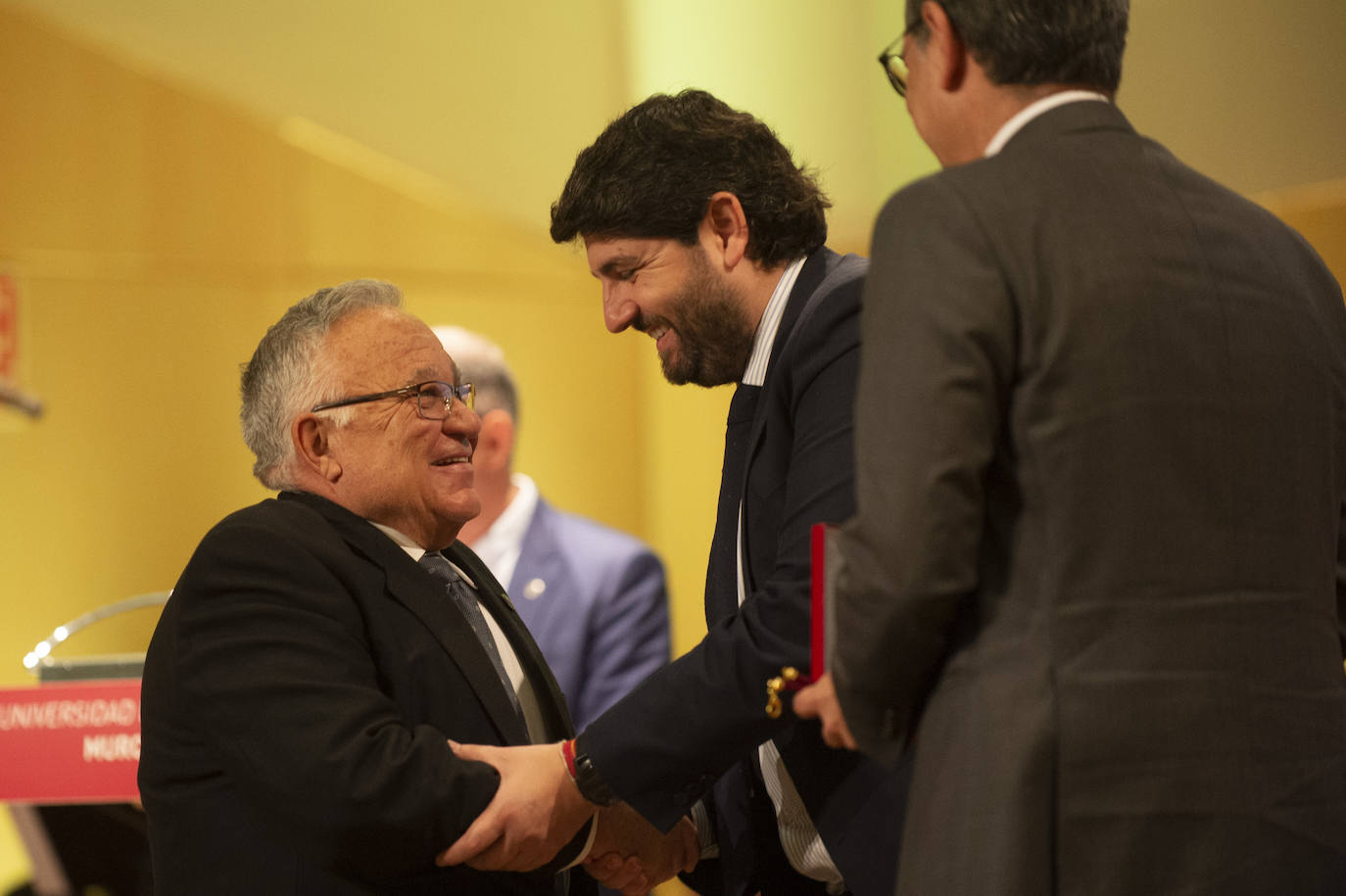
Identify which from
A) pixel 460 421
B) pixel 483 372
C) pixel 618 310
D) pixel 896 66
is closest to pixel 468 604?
pixel 460 421

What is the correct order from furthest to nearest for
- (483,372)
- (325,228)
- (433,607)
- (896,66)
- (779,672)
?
(325,228) → (483,372) → (433,607) → (779,672) → (896,66)

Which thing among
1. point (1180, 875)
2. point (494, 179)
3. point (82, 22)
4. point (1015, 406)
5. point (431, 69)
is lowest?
point (1180, 875)

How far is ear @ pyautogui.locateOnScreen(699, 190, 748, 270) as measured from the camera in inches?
83.7

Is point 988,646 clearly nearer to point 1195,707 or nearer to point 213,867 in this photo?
point 1195,707

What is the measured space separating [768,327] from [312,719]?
88cm

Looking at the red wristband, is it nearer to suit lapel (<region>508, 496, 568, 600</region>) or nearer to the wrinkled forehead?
the wrinkled forehead

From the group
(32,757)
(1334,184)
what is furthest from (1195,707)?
(1334,184)

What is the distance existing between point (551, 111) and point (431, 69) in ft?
1.45

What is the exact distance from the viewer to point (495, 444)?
3408mm

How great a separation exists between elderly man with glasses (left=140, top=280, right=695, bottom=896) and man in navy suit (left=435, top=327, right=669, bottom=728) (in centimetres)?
100

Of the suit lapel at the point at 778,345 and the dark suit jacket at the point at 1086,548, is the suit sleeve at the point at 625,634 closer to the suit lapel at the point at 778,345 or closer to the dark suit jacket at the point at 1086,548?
the suit lapel at the point at 778,345

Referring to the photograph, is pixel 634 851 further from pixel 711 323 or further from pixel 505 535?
pixel 505 535

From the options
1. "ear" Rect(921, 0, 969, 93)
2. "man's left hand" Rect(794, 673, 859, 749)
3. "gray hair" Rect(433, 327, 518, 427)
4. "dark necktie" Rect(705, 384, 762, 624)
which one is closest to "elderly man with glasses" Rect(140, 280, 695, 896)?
"dark necktie" Rect(705, 384, 762, 624)

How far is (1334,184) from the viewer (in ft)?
12.7
